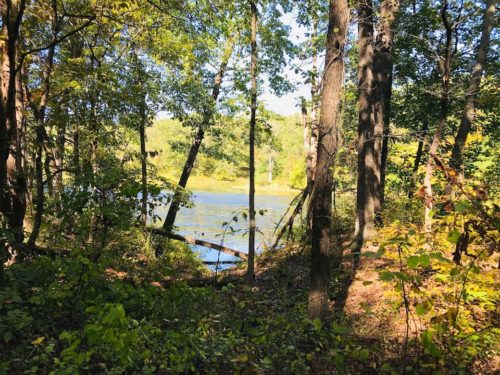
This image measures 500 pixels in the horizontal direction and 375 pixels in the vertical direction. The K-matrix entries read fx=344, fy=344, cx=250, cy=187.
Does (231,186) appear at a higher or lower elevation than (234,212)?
lower

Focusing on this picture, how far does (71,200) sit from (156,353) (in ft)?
6.74

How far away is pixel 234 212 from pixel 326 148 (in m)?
2.82

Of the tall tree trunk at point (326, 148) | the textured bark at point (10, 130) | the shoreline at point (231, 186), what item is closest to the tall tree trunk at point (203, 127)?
the textured bark at point (10, 130)

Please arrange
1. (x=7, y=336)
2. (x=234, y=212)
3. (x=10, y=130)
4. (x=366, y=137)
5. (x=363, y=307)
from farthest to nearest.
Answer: (x=366, y=137), (x=234, y=212), (x=10, y=130), (x=363, y=307), (x=7, y=336)

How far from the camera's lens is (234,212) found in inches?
282

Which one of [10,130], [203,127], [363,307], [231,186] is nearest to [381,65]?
[203,127]

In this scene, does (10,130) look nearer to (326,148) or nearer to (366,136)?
(326,148)

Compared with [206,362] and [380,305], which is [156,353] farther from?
[380,305]

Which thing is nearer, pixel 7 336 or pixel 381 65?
pixel 7 336

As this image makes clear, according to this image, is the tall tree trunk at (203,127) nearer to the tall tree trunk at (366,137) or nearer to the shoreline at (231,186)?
the tall tree trunk at (366,137)

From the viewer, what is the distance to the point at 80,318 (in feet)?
13.6

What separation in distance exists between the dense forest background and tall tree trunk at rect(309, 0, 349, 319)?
0.09ft

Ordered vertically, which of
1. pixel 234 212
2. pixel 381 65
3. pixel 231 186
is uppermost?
pixel 381 65

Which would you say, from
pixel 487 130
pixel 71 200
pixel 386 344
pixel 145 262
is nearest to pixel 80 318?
pixel 71 200
